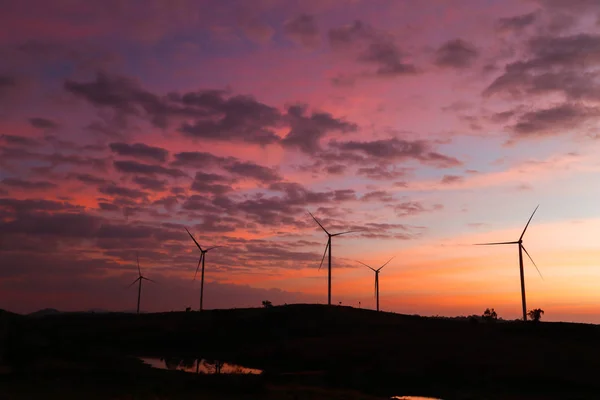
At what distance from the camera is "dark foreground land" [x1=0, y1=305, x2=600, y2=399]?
4719 cm

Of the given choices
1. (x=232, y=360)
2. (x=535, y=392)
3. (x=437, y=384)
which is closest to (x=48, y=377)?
(x=232, y=360)

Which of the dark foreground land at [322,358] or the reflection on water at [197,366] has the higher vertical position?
the dark foreground land at [322,358]

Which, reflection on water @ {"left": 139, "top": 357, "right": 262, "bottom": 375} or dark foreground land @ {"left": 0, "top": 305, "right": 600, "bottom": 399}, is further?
reflection on water @ {"left": 139, "top": 357, "right": 262, "bottom": 375}

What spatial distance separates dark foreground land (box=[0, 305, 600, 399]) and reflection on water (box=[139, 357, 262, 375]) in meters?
2.92

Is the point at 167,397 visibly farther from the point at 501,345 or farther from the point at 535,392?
the point at 501,345

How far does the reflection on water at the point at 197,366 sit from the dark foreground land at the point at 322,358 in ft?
9.57

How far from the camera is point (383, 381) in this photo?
→ 56.1 meters

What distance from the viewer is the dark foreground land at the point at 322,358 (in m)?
47.2

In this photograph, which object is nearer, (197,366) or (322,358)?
(322,358)

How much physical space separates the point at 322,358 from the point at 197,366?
17.1 meters

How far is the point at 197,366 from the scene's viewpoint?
73.0 m

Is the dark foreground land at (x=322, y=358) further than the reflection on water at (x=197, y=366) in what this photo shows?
No

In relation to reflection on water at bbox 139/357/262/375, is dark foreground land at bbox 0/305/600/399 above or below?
above

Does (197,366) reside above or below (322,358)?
below
